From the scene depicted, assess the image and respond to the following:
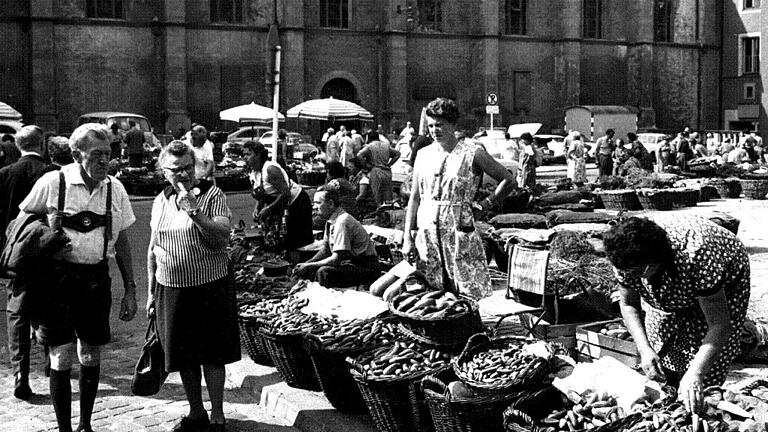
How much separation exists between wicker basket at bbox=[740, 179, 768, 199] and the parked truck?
19.8 metres

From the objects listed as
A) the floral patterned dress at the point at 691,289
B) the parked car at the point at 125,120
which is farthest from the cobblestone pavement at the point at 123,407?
the parked car at the point at 125,120

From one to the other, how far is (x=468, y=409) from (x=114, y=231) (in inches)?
96.4

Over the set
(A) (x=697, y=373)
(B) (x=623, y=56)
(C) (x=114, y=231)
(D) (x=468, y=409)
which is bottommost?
(D) (x=468, y=409)

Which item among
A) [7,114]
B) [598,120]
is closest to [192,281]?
[7,114]

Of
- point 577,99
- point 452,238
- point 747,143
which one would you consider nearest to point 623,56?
point 577,99

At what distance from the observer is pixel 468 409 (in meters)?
5.26

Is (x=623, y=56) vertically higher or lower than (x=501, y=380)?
higher

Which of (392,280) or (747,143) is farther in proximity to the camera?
(747,143)

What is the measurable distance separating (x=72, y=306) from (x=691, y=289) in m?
3.52

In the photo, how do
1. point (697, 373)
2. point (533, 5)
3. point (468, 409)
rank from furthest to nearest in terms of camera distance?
point (533, 5), point (468, 409), point (697, 373)

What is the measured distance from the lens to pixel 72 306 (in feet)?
19.5

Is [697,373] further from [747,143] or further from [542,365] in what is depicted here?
[747,143]

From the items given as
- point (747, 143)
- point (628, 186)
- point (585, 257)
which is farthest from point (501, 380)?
point (747, 143)

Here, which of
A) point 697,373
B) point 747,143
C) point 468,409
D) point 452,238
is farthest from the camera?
point 747,143
